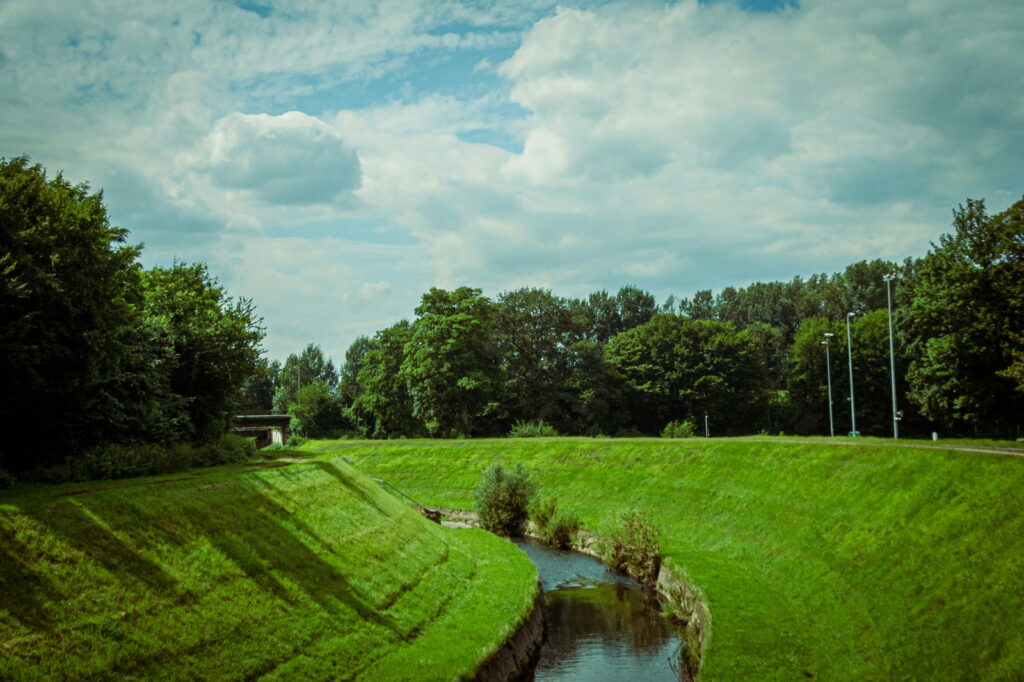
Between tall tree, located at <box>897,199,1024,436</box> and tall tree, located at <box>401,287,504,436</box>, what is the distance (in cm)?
4386

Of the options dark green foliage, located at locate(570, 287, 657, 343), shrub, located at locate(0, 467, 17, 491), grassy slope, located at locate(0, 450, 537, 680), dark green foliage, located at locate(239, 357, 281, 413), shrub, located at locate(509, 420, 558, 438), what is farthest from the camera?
dark green foliage, located at locate(239, 357, 281, 413)

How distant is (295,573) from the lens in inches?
815

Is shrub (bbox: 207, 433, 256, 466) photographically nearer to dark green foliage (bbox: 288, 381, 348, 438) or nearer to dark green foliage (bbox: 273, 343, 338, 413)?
dark green foliage (bbox: 288, 381, 348, 438)

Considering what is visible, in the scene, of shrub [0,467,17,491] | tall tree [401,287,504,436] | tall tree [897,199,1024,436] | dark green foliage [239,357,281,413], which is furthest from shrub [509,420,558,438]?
dark green foliage [239,357,281,413]

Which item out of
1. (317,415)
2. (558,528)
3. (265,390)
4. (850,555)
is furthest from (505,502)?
(265,390)

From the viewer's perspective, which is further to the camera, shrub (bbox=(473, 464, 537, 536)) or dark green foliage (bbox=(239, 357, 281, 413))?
dark green foliage (bbox=(239, 357, 281, 413))

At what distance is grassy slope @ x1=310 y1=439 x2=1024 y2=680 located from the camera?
17938 millimetres

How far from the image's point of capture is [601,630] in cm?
2811

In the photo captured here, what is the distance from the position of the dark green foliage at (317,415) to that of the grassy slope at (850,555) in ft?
236

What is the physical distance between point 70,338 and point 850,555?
27986 mm

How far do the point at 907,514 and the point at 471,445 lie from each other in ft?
160

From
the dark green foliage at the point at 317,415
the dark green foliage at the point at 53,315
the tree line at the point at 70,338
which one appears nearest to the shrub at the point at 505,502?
the tree line at the point at 70,338

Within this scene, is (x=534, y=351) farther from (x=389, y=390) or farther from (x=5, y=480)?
(x=5, y=480)

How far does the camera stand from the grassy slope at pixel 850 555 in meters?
17.9
